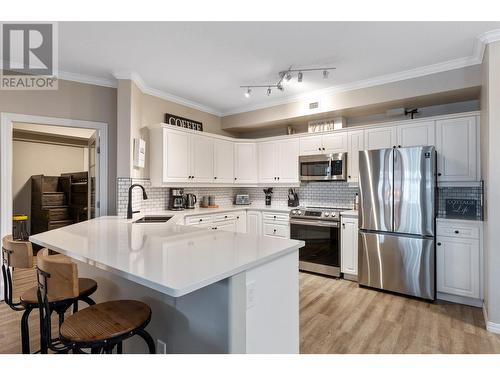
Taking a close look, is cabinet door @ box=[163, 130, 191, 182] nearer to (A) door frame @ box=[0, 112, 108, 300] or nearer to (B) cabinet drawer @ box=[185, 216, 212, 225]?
(B) cabinet drawer @ box=[185, 216, 212, 225]

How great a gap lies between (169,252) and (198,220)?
2496 millimetres

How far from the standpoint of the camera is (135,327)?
4.28 feet

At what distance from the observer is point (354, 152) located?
12.9ft

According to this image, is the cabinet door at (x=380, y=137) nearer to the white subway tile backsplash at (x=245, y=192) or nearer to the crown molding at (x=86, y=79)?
the white subway tile backsplash at (x=245, y=192)

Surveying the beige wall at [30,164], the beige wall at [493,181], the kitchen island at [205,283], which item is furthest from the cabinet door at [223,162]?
the beige wall at [30,164]

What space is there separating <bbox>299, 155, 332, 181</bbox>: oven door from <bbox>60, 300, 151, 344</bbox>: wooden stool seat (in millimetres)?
3260

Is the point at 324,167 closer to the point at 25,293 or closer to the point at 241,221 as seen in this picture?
the point at 241,221

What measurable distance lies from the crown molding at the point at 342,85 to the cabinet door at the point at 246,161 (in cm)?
69

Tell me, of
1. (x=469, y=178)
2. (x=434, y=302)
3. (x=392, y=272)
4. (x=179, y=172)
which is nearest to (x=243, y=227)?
(x=179, y=172)

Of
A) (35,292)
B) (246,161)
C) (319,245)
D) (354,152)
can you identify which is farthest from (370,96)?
(35,292)

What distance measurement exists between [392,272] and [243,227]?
7.66 feet
